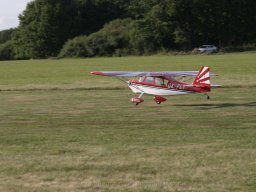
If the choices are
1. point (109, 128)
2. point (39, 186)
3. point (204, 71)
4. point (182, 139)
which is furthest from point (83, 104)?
point (39, 186)

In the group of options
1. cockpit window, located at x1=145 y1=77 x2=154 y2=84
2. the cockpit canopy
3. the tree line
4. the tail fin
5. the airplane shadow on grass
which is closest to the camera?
the airplane shadow on grass

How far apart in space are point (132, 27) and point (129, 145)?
231 ft

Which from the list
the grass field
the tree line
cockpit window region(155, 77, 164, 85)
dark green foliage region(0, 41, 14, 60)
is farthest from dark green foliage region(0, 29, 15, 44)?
cockpit window region(155, 77, 164, 85)

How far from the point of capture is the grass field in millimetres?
7449

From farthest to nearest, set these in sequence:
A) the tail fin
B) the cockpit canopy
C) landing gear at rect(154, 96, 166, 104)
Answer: landing gear at rect(154, 96, 166, 104) → the cockpit canopy → the tail fin

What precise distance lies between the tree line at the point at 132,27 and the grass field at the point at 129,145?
2185 inches

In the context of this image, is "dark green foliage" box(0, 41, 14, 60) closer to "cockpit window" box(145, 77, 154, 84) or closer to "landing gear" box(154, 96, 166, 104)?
"cockpit window" box(145, 77, 154, 84)

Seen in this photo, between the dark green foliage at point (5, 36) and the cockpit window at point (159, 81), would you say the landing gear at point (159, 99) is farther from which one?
the dark green foliage at point (5, 36)

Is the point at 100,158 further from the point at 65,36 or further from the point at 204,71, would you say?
the point at 65,36

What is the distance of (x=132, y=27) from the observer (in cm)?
7975

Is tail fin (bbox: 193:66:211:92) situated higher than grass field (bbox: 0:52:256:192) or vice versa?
tail fin (bbox: 193:66:211:92)

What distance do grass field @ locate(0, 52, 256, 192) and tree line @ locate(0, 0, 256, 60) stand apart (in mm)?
55497

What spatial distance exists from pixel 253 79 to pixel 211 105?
32.5 feet

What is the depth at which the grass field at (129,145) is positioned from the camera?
24.4ft
